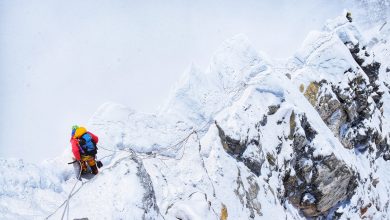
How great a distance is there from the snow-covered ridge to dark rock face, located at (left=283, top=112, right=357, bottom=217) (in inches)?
1.9

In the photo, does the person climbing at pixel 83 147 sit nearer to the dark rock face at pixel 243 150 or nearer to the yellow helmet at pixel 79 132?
the yellow helmet at pixel 79 132

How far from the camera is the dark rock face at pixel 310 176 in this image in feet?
52.0

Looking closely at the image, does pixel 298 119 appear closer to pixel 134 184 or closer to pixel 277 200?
pixel 277 200

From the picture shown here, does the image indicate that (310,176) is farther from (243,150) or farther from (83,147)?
(83,147)

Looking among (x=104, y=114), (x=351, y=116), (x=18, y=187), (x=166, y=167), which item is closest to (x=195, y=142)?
(x=166, y=167)

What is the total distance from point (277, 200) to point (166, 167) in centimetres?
546

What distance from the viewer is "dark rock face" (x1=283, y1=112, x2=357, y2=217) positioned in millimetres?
15856

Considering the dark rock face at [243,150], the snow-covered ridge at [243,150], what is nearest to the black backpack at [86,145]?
the snow-covered ridge at [243,150]

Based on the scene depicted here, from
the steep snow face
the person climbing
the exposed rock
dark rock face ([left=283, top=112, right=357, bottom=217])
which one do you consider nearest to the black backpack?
the person climbing

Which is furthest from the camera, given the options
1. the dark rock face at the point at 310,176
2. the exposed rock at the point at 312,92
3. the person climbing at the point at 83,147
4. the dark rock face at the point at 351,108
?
the dark rock face at the point at 351,108

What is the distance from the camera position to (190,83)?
1800cm

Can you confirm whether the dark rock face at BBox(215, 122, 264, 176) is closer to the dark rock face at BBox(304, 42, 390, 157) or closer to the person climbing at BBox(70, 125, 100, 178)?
the person climbing at BBox(70, 125, 100, 178)

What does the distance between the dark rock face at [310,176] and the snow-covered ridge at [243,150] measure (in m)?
0.05

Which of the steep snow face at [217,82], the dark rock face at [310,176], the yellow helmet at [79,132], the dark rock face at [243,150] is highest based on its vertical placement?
the yellow helmet at [79,132]
